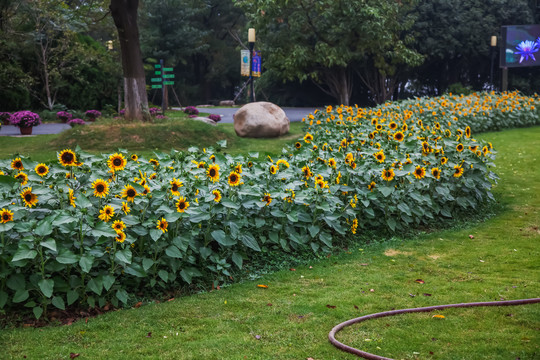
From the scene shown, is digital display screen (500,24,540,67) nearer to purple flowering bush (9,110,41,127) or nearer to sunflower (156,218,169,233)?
purple flowering bush (9,110,41,127)

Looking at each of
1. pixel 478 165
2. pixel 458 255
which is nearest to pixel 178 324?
pixel 458 255

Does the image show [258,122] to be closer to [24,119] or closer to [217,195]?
[24,119]

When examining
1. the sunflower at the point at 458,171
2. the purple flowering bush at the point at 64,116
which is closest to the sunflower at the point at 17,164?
the sunflower at the point at 458,171

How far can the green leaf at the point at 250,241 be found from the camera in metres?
4.35

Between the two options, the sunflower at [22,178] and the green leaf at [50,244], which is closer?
the green leaf at [50,244]

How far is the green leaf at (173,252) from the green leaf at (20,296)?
88cm

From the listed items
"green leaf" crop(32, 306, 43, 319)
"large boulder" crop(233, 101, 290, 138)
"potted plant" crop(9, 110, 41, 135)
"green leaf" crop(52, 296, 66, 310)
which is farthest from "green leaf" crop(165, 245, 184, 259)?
"potted plant" crop(9, 110, 41, 135)

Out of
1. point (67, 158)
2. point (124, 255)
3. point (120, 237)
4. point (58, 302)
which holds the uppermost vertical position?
point (67, 158)

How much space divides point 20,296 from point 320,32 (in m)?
18.5

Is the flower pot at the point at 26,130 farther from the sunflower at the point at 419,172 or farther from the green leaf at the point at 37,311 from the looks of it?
the green leaf at the point at 37,311

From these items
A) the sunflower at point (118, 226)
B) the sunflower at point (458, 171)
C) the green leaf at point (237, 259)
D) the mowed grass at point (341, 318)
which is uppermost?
the sunflower at point (458, 171)

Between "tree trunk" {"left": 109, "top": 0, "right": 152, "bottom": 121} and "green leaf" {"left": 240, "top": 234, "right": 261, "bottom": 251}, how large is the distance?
30.3ft

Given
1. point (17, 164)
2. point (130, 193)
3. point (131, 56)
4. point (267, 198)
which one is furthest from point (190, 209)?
point (131, 56)

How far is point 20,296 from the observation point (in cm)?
346
